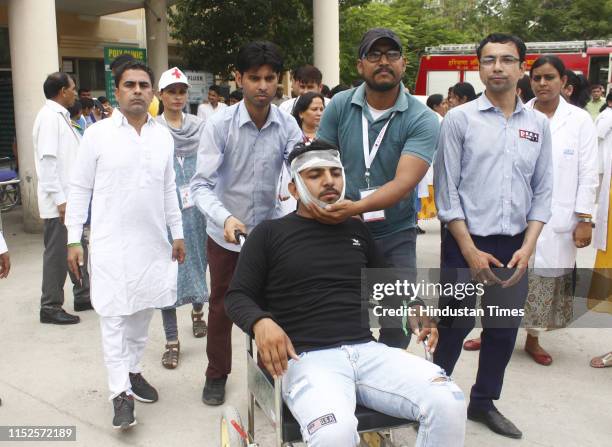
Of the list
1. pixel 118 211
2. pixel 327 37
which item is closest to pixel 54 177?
pixel 118 211

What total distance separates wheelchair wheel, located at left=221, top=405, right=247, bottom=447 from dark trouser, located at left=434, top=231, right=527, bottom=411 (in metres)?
1.24

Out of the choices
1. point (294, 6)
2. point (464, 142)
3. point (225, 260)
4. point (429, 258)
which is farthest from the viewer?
point (294, 6)

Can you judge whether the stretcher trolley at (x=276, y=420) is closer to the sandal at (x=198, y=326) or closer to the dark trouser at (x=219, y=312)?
the dark trouser at (x=219, y=312)

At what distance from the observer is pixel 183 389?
429 cm

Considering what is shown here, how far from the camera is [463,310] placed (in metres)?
3.66

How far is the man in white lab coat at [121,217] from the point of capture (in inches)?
146

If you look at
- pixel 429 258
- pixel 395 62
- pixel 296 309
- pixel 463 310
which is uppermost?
pixel 395 62

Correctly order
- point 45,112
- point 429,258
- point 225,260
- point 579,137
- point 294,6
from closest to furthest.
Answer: point 225,260
point 579,137
point 45,112
point 429,258
point 294,6

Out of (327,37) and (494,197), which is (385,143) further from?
(327,37)

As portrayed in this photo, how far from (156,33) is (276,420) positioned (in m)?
11.8

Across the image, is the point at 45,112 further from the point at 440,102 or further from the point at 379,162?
the point at 440,102

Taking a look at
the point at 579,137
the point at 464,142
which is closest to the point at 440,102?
the point at 579,137

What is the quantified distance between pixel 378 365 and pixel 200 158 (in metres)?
1.62

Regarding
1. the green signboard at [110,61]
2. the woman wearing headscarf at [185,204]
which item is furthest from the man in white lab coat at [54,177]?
the green signboard at [110,61]
